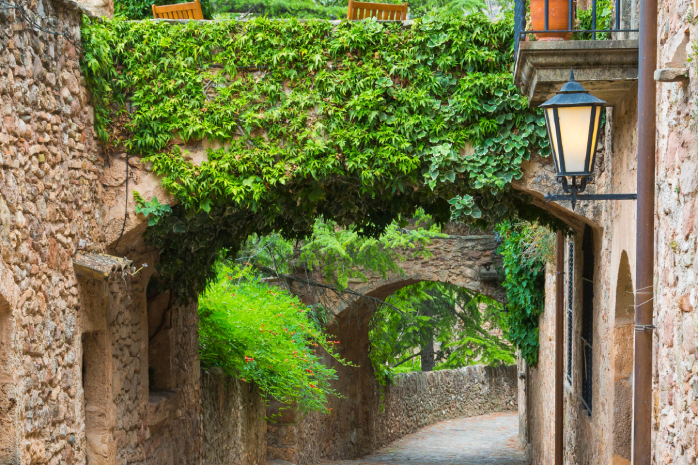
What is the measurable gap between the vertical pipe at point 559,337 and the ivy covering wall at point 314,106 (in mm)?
2438

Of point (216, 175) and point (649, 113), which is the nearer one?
point (649, 113)

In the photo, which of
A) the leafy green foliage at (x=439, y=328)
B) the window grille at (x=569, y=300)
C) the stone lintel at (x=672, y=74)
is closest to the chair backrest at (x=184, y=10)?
the window grille at (x=569, y=300)

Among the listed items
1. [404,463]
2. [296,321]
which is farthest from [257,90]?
[404,463]

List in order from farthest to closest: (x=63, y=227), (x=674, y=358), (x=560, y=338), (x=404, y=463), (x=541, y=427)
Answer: (x=404, y=463)
(x=541, y=427)
(x=560, y=338)
(x=63, y=227)
(x=674, y=358)

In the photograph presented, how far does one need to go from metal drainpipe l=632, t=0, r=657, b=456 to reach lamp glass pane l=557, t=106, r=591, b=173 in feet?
0.76

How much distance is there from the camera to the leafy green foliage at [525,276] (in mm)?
8379

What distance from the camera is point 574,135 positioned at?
3166 millimetres

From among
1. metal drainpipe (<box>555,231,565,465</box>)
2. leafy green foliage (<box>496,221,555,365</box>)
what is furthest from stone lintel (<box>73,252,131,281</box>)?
leafy green foliage (<box>496,221,555,365</box>)

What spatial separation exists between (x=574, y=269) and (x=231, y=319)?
3550 mm

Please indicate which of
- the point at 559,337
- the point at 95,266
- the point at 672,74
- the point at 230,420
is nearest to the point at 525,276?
the point at 559,337

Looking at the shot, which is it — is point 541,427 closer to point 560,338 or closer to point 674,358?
point 560,338

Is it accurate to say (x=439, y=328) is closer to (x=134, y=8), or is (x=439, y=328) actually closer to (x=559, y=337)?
(x=559, y=337)

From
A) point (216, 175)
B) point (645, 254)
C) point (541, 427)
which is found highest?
point (216, 175)

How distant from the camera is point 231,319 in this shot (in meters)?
7.88
